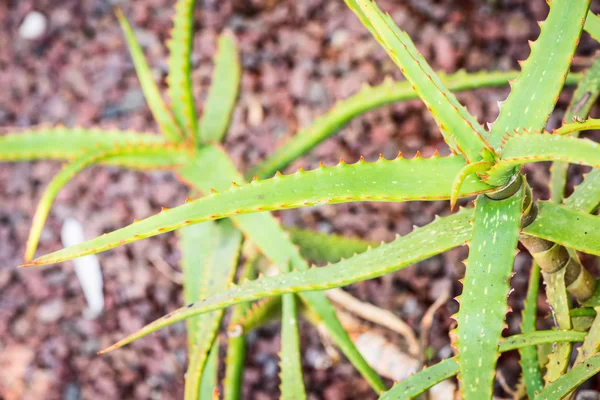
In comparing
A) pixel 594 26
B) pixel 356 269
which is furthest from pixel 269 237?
pixel 594 26

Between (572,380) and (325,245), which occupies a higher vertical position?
(325,245)

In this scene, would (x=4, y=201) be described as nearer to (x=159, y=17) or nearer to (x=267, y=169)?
(x=159, y=17)

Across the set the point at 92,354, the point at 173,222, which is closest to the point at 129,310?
the point at 92,354

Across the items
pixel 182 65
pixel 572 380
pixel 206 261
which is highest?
pixel 182 65

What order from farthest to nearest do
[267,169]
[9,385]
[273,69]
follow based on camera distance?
[273,69] → [9,385] → [267,169]

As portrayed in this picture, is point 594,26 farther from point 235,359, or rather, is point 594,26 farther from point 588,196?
point 235,359

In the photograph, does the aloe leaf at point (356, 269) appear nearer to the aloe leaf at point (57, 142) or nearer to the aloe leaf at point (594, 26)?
the aloe leaf at point (594, 26)

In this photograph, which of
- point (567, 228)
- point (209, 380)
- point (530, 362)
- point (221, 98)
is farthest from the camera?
point (221, 98)
